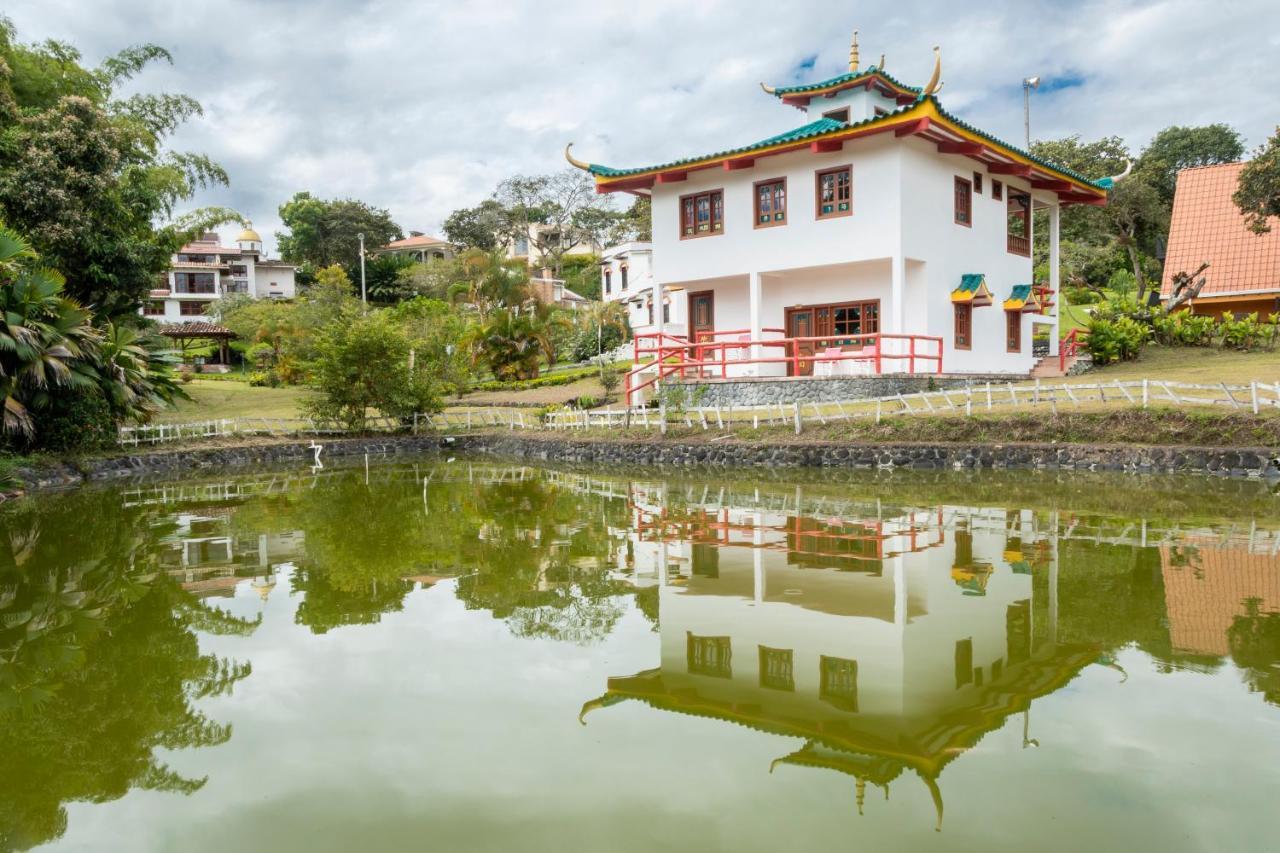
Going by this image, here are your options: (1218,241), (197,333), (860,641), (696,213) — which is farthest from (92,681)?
(197,333)

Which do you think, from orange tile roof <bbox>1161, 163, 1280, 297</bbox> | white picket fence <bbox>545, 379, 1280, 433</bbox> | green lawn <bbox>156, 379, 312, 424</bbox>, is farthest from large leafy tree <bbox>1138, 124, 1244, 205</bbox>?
green lawn <bbox>156, 379, 312, 424</bbox>

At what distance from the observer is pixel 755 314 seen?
2414 cm

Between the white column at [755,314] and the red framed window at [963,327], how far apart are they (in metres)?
5.38

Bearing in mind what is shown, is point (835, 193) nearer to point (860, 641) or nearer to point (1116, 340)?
point (1116, 340)

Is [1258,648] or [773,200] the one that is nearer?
[1258,648]

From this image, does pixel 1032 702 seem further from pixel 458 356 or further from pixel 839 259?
pixel 458 356

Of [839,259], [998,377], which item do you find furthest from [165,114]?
[998,377]

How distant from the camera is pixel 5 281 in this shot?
1817 cm

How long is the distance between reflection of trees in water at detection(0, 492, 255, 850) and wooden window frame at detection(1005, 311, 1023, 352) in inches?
924

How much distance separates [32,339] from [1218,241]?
3555 cm

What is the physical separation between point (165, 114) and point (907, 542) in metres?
30.5

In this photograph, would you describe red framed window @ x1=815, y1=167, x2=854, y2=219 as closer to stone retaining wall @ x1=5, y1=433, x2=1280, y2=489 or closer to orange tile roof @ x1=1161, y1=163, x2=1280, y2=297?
stone retaining wall @ x1=5, y1=433, x2=1280, y2=489

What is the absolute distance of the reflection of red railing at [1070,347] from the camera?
2669 centimetres

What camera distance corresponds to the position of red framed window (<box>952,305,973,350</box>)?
80.1 ft
